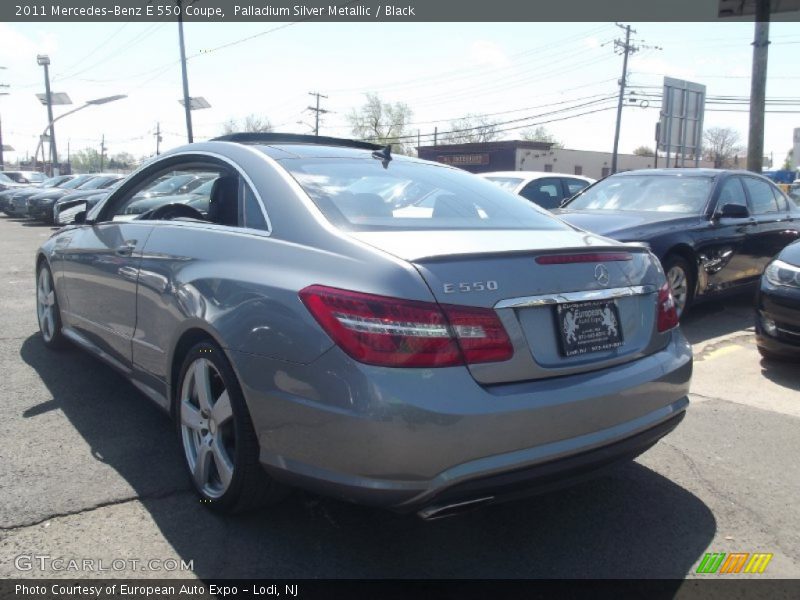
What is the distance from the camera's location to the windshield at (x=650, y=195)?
273 inches

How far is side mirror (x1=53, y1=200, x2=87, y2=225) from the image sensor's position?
4.65m

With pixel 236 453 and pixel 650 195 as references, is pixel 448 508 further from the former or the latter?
pixel 650 195

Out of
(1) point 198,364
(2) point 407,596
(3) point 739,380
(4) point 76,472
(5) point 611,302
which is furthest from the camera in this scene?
(3) point 739,380

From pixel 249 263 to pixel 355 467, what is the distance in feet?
3.19

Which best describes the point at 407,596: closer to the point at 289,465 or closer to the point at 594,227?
the point at 289,465

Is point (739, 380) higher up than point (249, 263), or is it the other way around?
point (249, 263)

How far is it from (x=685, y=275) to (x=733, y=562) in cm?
435

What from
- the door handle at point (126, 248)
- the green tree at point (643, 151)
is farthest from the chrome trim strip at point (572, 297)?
the green tree at point (643, 151)

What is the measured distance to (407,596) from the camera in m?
2.35

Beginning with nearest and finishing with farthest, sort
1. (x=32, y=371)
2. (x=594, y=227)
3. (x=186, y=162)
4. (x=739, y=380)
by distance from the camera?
(x=186, y=162)
(x=32, y=371)
(x=739, y=380)
(x=594, y=227)

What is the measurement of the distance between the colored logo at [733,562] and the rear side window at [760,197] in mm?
5921

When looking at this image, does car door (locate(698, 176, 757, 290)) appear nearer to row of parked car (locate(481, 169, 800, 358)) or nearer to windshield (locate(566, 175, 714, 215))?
row of parked car (locate(481, 169, 800, 358))

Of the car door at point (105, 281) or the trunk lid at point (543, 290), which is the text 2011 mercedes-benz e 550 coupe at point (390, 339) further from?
the car door at point (105, 281)

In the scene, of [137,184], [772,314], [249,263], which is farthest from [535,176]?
[249,263]
